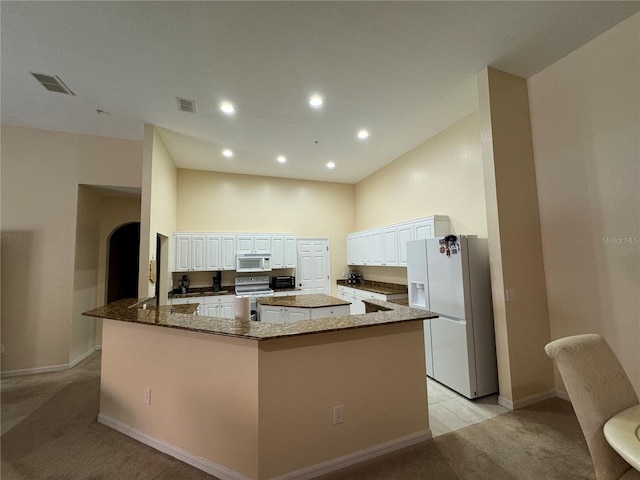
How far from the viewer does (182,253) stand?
5.36 metres

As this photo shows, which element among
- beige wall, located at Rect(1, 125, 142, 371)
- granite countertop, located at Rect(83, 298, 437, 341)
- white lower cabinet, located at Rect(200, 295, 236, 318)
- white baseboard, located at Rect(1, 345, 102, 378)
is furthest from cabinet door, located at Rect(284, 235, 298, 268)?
white baseboard, located at Rect(1, 345, 102, 378)

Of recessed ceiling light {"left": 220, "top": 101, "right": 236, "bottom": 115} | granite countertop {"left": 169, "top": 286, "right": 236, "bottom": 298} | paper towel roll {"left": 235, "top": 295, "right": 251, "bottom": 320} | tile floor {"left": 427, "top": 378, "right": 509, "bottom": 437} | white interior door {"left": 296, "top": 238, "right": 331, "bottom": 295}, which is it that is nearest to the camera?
paper towel roll {"left": 235, "top": 295, "right": 251, "bottom": 320}

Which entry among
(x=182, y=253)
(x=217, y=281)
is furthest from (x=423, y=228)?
(x=182, y=253)

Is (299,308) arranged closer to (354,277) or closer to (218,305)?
(218,305)

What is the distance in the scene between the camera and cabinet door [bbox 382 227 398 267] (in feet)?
16.1

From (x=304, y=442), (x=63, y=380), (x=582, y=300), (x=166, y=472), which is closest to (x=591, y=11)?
(x=582, y=300)

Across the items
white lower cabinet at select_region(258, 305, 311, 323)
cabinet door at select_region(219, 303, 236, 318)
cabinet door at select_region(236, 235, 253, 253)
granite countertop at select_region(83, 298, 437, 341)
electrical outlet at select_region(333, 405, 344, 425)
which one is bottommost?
electrical outlet at select_region(333, 405, 344, 425)

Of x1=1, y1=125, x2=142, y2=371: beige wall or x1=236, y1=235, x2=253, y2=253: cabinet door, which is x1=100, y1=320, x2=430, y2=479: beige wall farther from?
x1=236, y1=235, x2=253, y2=253: cabinet door

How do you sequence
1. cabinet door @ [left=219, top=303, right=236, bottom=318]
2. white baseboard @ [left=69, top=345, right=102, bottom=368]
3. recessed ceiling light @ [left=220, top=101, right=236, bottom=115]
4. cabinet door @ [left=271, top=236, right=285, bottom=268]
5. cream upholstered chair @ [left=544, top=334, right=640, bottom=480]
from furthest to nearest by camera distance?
1. cabinet door @ [left=271, top=236, right=285, bottom=268]
2. cabinet door @ [left=219, top=303, right=236, bottom=318]
3. white baseboard @ [left=69, top=345, right=102, bottom=368]
4. recessed ceiling light @ [left=220, top=101, right=236, bottom=115]
5. cream upholstered chair @ [left=544, top=334, right=640, bottom=480]

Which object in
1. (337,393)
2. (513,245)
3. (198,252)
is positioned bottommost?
(337,393)

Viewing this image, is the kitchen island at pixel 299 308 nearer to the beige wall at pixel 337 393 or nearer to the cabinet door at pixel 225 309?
the cabinet door at pixel 225 309

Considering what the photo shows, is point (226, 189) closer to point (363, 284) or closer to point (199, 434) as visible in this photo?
point (363, 284)

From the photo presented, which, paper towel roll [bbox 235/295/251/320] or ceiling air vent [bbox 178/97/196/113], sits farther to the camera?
ceiling air vent [bbox 178/97/196/113]

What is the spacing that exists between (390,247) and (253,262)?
282cm
